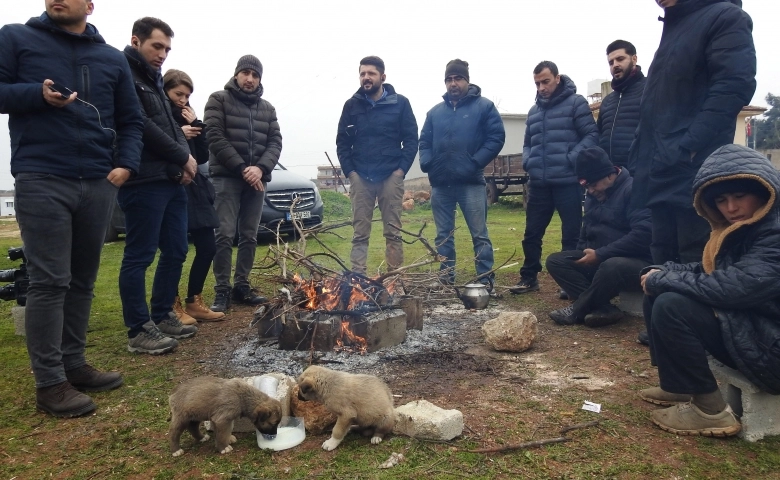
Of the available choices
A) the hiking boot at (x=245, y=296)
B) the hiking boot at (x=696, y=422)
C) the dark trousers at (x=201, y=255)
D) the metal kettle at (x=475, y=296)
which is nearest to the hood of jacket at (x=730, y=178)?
the hiking boot at (x=696, y=422)

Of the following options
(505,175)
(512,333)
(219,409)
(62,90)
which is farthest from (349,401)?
(505,175)

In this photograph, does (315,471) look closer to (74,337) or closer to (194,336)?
(74,337)

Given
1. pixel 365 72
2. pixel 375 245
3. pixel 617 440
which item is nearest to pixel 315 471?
pixel 617 440

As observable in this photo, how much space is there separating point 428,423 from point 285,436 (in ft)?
2.31

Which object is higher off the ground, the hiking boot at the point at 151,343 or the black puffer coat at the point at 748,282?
the black puffer coat at the point at 748,282

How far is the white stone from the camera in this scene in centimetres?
402

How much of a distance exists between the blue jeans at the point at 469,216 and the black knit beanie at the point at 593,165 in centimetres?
140

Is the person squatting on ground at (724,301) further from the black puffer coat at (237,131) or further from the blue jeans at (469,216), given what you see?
the black puffer coat at (237,131)

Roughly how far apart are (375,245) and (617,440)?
7764 millimetres

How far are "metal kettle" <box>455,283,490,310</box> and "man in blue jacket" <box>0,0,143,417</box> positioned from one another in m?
3.33

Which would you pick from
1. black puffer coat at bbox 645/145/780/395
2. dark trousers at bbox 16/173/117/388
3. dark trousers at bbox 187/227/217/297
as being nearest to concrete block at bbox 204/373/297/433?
dark trousers at bbox 16/173/117/388

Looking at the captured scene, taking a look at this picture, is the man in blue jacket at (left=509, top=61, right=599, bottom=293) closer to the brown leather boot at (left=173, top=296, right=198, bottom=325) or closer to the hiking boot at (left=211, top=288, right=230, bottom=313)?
the hiking boot at (left=211, top=288, right=230, bottom=313)

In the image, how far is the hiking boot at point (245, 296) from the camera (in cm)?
584

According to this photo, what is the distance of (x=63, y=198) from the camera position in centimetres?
300
